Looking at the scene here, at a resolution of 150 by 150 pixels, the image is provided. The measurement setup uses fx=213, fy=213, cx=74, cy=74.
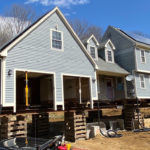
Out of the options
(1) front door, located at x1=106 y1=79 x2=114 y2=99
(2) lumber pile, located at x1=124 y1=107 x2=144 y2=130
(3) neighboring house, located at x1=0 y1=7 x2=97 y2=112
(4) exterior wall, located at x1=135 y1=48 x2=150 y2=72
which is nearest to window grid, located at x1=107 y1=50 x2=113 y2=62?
(1) front door, located at x1=106 y1=79 x2=114 y2=99

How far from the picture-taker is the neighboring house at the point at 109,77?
2075cm

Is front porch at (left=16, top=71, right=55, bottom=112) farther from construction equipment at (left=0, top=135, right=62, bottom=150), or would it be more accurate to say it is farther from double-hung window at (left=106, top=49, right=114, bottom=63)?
construction equipment at (left=0, top=135, right=62, bottom=150)

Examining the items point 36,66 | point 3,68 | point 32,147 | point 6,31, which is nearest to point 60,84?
point 36,66

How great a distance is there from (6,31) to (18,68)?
2669cm

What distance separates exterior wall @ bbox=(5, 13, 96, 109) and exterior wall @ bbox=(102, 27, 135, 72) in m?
6.95

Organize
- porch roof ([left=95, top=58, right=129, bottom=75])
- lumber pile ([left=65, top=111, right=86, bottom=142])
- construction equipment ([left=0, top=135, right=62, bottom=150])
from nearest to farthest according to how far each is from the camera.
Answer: construction equipment ([left=0, top=135, right=62, bottom=150]) → lumber pile ([left=65, top=111, right=86, bottom=142]) → porch roof ([left=95, top=58, right=129, bottom=75])

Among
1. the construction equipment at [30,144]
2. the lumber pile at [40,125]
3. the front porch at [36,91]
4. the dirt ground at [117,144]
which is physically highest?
the front porch at [36,91]

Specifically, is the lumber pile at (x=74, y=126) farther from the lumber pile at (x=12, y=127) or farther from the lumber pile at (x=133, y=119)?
the lumber pile at (x=133, y=119)

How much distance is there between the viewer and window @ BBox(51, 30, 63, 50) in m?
14.6

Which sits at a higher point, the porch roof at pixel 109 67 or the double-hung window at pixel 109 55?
the double-hung window at pixel 109 55

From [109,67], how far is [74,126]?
8.86 metres

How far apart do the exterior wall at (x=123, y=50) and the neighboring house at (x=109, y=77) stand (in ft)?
2.45

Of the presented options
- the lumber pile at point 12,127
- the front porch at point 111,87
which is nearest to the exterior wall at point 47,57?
the lumber pile at point 12,127

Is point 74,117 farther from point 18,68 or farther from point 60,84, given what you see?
point 18,68
